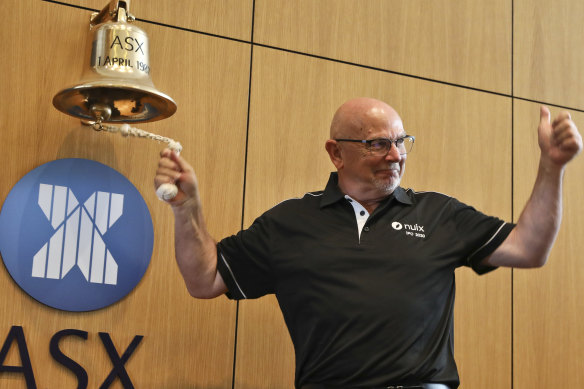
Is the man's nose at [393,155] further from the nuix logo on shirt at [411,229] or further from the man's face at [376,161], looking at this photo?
the nuix logo on shirt at [411,229]

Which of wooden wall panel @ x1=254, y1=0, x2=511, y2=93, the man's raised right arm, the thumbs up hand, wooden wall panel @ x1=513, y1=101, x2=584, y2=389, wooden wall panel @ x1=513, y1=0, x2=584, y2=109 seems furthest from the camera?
wooden wall panel @ x1=513, y1=0, x2=584, y2=109

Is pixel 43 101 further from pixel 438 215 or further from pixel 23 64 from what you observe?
pixel 438 215

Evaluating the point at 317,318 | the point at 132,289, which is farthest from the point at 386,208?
the point at 132,289

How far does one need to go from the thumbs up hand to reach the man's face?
463 millimetres

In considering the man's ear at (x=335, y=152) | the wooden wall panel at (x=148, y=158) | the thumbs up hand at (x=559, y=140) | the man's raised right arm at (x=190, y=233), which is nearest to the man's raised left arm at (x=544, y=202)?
the thumbs up hand at (x=559, y=140)

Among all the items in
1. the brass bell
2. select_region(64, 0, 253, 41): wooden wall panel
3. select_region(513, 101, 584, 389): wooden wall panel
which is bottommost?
select_region(513, 101, 584, 389): wooden wall panel

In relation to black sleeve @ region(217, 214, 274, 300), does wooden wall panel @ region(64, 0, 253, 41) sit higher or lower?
higher

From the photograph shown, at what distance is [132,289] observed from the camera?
2523 mm

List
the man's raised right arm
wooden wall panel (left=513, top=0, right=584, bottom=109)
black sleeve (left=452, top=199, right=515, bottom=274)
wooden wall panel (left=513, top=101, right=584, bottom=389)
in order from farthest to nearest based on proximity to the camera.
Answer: wooden wall panel (left=513, top=0, right=584, bottom=109) < wooden wall panel (left=513, top=101, right=584, bottom=389) < black sleeve (left=452, top=199, right=515, bottom=274) < the man's raised right arm

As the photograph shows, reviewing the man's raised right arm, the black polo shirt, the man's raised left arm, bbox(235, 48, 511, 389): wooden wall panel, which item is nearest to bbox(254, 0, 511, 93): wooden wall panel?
bbox(235, 48, 511, 389): wooden wall panel

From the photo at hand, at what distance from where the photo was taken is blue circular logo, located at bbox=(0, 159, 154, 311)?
239 cm

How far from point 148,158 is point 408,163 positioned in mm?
1049

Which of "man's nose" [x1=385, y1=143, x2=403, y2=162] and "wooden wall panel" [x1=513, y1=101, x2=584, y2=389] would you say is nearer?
"man's nose" [x1=385, y1=143, x2=403, y2=162]

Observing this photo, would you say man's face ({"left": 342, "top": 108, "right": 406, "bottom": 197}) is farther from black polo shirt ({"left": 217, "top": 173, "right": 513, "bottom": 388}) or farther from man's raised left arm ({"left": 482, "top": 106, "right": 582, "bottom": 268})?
man's raised left arm ({"left": 482, "top": 106, "right": 582, "bottom": 268})
